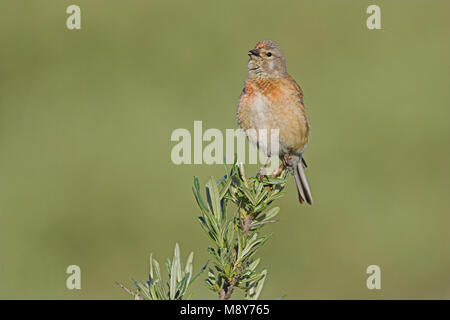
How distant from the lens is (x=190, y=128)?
7.32 m

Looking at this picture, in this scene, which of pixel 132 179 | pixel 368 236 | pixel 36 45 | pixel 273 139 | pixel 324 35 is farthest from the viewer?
pixel 324 35

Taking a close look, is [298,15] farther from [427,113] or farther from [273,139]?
[273,139]

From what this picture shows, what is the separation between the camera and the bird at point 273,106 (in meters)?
3.55

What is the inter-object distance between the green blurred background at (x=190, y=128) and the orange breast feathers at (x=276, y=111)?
2306 mm

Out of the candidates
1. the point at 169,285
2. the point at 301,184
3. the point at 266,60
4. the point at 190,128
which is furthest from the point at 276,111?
the point at 190,128

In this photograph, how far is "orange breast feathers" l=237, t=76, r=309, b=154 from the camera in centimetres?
354

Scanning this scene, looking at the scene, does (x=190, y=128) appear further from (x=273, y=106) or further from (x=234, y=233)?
(x=234, y=233)

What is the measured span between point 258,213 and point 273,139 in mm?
1674

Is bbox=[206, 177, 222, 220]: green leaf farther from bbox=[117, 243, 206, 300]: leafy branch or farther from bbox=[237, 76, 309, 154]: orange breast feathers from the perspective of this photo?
bbox=[237, 76, 309, 154]: orange breast feathers

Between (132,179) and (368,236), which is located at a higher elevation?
(132,179)

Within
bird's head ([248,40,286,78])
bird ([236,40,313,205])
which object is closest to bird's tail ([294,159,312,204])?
bird ([236,40,313,205])
